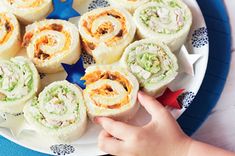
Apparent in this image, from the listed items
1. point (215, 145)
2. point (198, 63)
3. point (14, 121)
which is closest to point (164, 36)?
point (198, 63)

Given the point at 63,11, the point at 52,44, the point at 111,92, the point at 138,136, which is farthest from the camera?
the point at 63,11

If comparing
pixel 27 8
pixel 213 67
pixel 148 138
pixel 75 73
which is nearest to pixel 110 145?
pixel 148 138

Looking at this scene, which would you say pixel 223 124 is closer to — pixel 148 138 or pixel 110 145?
pixel 148 138

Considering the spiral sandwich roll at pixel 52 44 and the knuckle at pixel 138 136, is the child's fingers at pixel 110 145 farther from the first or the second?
the spiral sandwich roll at pixel 52 44

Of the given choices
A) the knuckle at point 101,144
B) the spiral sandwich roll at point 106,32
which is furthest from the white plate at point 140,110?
the spiral sandwich roll at point 106,32

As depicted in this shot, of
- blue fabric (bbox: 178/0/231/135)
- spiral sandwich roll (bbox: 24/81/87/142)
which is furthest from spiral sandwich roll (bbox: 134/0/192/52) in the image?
spiral sandwich roll (bbox: 24/81/87/142)

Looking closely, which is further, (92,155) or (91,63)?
(91,63)

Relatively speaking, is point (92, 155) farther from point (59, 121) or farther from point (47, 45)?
point (47, 45)
